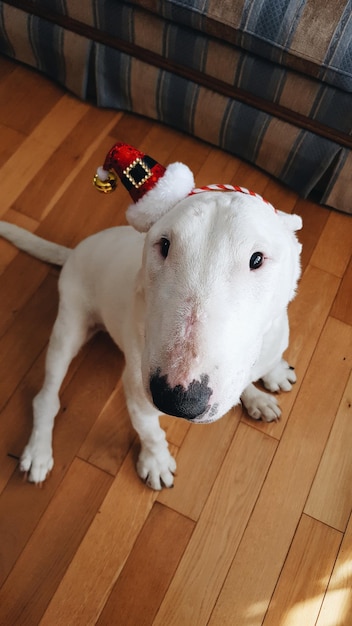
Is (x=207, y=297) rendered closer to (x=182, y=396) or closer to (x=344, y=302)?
(x=182, y=396)

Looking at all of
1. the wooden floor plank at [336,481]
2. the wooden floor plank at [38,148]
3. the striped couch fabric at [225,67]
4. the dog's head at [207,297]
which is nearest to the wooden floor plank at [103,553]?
the wooden floor plank at [336,481]

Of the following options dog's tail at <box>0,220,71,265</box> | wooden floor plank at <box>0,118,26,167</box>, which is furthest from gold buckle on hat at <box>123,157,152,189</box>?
wooden floor plank at <box>0,118,26,167</box>

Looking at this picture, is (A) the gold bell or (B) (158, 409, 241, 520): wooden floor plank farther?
(B) (158, 409, 241, 520): wooden floor plank

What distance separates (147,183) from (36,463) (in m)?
1.02

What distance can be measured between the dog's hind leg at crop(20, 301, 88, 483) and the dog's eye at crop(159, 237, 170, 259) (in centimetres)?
69

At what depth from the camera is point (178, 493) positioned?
1.75 metres

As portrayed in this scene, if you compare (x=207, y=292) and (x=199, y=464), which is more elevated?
(x=207, y=292)

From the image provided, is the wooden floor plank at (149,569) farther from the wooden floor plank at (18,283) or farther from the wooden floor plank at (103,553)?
the wooden floor plank at (18,283)

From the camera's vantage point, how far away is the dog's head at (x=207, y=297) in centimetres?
96

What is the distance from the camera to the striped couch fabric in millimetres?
1889

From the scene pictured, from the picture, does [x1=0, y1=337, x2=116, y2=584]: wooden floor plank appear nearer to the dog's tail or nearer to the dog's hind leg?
the dog's hind leg

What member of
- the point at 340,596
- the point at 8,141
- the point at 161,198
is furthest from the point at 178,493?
the point at 8,141

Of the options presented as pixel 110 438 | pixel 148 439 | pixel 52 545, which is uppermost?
pixel 148 439

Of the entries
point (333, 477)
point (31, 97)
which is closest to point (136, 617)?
point (333, 477)
